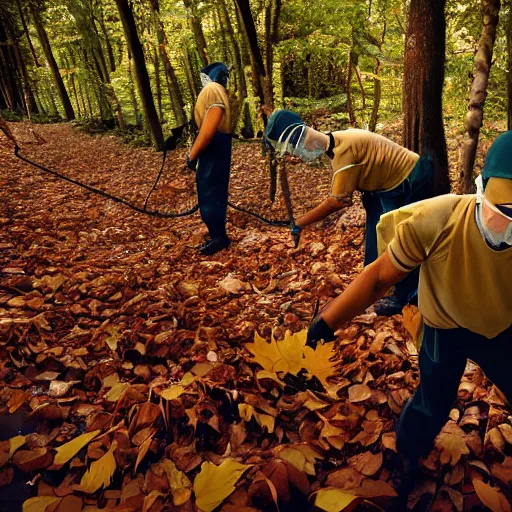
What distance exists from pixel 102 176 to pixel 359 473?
8.97 m

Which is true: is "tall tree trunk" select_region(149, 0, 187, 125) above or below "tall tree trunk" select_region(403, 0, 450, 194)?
above

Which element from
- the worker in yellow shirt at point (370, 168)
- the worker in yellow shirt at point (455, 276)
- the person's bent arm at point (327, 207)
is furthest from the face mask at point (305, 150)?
the worker in yellow shirt at point (455, 276)

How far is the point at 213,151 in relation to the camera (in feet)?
14.0

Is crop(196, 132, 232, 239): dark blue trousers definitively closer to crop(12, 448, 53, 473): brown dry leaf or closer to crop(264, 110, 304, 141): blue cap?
crop(264, 110, 304, 141): blue cap

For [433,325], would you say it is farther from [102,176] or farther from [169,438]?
[102,176]

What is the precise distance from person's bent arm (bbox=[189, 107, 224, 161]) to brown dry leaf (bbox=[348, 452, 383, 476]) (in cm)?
328

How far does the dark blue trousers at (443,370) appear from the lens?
56.1 inches

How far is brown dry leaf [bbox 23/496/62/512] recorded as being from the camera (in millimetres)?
1754

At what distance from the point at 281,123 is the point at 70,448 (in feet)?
9.16

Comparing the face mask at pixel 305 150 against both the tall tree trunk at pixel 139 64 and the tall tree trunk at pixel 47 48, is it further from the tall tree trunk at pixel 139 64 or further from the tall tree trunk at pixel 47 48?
the tall tree trunk at pixel 47 48

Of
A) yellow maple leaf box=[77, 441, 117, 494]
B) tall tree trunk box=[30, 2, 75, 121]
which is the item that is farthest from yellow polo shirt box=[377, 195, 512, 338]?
tall tree trunk box=[30, 2, 75, 121]

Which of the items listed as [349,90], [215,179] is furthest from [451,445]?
[349,90]

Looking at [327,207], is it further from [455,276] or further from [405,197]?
[455,276]

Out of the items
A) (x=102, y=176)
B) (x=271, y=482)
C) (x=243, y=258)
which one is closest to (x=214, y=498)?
(x=271, y=482)
